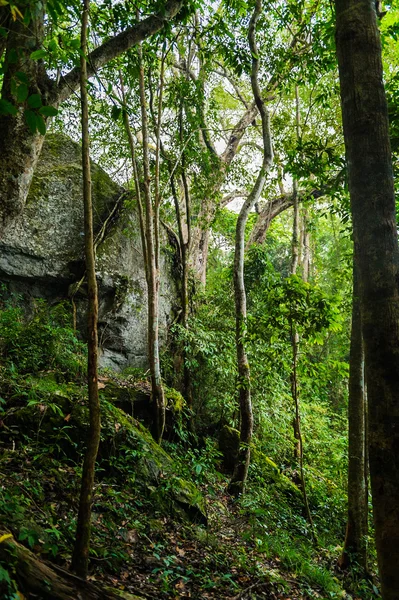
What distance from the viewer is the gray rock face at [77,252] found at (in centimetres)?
807

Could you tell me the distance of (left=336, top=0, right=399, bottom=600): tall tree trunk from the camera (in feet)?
6.65

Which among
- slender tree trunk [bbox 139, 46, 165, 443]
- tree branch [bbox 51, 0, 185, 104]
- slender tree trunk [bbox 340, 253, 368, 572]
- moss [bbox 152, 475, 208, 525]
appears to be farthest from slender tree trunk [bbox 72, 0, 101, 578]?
slender tree trunk [bbox 340, 253, 368, 572]

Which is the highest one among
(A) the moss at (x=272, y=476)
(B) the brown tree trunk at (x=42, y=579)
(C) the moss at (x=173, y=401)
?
(C) the moss at (x=173, y=401)

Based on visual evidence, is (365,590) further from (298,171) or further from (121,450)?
(298,171)

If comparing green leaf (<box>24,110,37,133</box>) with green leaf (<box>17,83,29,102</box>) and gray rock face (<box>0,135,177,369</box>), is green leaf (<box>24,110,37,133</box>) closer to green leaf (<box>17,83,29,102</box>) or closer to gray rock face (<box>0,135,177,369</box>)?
green leaf (<box>17,83,29,102</box>)

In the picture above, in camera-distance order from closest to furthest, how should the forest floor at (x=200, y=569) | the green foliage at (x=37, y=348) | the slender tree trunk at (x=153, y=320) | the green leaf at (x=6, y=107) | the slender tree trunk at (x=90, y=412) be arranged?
the green leaf at (x=6, y=107)
the slender tree trunk at (x=90, y=412)
the forest floor at (x=200, y=569)
the green foliage at (x=37, y=348)
the slender tree trunk at (x=153, y=320)

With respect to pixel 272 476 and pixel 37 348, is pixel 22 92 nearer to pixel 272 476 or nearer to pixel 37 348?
pixel 37 348

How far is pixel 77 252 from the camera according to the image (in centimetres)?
864

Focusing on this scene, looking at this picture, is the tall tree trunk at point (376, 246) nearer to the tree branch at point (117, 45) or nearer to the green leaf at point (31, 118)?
the green leaf at point (31, 118)

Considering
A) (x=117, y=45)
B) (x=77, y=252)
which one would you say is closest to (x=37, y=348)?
(x=77, y=252)

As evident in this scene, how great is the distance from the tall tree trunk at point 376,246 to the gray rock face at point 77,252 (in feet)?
22.0

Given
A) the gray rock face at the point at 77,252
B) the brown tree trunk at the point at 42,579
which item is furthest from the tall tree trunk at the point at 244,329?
the brown tree trunk at the point at 42,579

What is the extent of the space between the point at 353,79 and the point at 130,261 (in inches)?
298

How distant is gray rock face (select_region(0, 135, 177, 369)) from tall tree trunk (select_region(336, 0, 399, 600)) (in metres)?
6.69
